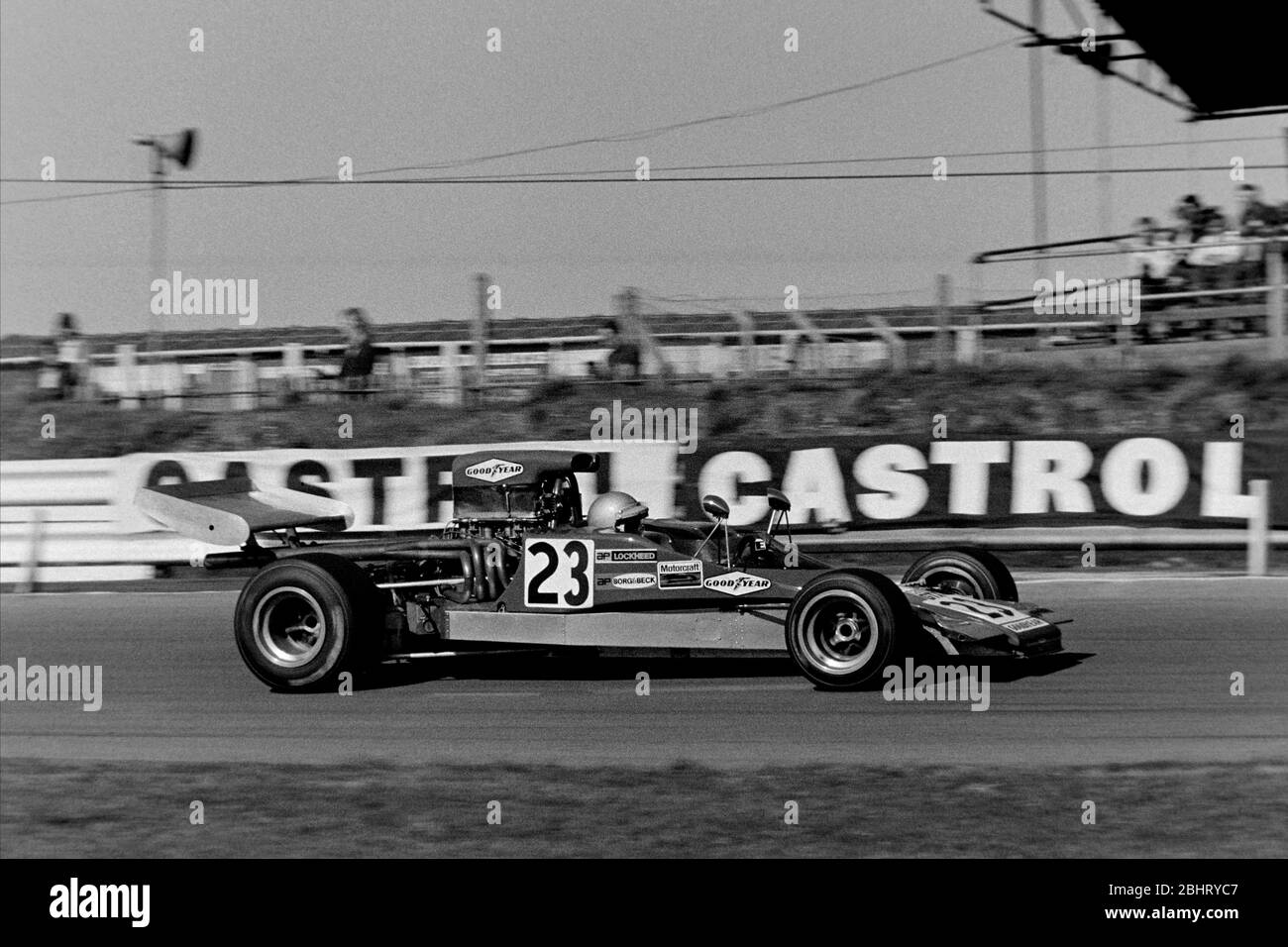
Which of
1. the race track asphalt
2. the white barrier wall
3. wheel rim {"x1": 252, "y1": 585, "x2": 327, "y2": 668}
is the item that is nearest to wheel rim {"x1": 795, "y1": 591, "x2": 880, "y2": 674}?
the race track asphalt

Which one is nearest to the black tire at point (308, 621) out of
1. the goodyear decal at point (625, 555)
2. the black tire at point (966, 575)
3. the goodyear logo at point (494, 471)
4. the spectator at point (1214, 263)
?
the goodyear logo at point (494, 471)

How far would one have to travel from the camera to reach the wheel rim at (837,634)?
26.1 ft

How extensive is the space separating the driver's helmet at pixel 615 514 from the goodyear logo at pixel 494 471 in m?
0.52

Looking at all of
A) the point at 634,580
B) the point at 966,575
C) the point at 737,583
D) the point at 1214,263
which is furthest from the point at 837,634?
the point at 1214,263

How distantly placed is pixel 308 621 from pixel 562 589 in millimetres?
1472

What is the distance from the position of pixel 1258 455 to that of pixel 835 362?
4.88 meters

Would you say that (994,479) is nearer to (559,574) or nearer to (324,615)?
(559,574)

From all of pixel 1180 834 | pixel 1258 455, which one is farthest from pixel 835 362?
pixel 1180 834

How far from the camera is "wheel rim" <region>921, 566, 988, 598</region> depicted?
902cm

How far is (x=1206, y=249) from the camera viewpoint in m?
16.4

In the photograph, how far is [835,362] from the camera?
1706 centimetres

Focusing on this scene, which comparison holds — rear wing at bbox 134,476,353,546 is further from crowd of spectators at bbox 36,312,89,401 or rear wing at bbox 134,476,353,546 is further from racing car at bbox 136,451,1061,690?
crowd of spectators at bbox 36,312,89,401
